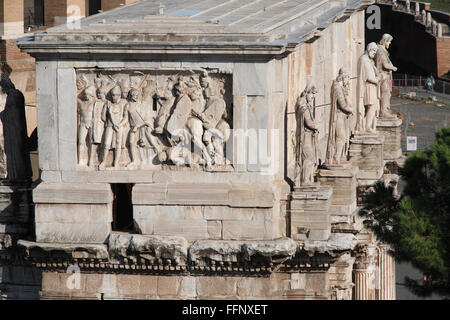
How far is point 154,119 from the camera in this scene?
Result: 38781mm

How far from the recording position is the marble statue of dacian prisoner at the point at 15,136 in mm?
40688

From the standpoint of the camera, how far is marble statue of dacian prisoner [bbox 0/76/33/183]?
40688 millimetres

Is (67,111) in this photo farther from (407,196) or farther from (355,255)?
(355,255)

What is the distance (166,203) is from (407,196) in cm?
520

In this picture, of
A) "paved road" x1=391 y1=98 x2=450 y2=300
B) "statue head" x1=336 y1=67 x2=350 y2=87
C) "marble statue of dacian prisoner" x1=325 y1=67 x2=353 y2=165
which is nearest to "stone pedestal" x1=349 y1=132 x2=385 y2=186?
"statue head" x1=336 y1=67 x2=350 y2=87

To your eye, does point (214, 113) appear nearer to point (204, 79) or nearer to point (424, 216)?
point (204, 79)

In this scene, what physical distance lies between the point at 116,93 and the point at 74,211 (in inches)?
102

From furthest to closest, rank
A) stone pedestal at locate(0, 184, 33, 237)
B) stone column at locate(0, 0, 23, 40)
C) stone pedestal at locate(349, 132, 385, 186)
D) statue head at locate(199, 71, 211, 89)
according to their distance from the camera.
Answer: stone column at locate(0, 0, 23, 40)
stone pedestal at locate(349, 132, 385, 186)
stone pedestal at locate(0, 184, 33, 237)
statue head at locate(199, 71, 211, 89)

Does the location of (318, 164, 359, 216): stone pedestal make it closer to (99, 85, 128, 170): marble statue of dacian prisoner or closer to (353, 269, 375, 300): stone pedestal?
(353, 269, 375, 300): stone pedestal

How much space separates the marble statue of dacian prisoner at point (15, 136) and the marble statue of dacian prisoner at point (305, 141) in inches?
235

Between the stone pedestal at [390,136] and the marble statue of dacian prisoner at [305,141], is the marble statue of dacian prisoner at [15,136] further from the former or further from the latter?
the stone pedestal at [390,136]

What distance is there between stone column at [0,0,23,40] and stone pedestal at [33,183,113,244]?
19.1 meters

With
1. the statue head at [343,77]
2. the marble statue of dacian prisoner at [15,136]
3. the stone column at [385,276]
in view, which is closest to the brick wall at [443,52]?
the stone column at [385,276]

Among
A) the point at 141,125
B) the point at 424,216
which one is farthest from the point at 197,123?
the point at 424,216
